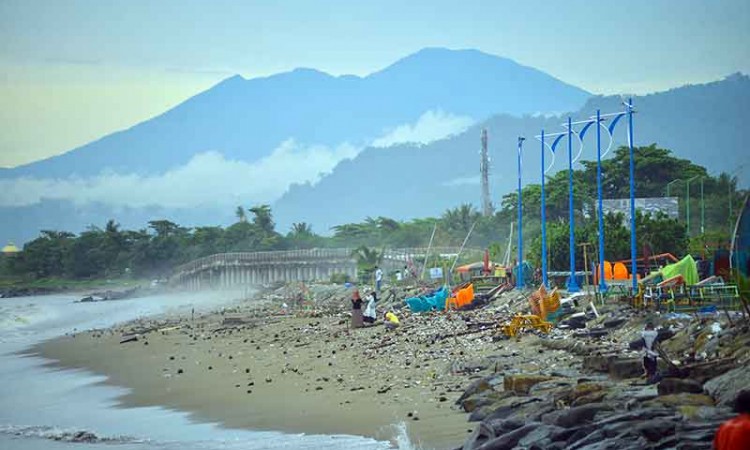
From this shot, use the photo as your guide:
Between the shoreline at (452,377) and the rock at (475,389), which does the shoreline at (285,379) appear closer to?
the shoreline at (452,377)

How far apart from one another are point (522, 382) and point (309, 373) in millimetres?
8777

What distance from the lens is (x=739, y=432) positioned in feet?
28.3

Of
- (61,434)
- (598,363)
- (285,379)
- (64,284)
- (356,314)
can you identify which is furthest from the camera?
(64,284)

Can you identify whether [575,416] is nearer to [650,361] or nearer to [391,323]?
[650,361]

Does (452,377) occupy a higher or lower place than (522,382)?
lower

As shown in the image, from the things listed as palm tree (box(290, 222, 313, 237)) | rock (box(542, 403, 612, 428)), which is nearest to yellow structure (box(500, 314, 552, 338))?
rock (box(542, 403, 612, 428))

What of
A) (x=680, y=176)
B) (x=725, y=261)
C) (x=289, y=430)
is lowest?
(x=289, y=430)

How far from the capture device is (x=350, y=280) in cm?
7231

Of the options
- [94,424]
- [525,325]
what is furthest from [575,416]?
[525,325]

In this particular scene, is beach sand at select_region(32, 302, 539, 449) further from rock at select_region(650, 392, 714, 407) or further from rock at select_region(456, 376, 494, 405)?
rock at select_region(650, 392, 714, 407)

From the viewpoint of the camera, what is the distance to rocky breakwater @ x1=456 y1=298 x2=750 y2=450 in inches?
499

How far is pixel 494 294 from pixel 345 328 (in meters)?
7.41

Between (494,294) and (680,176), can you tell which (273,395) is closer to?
(494,294)

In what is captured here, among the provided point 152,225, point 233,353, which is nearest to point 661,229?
point 233,353
